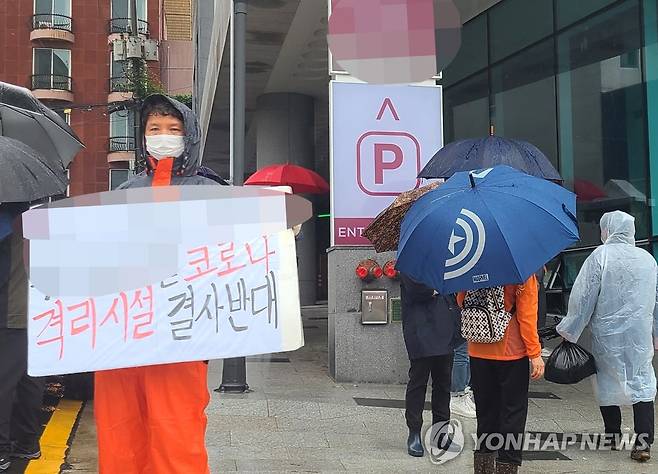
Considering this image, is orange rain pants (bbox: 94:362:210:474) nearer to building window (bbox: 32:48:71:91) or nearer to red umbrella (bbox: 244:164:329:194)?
red umbrella (bbox: 244:164:329:194)

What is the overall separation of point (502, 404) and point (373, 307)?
4269 millimetres

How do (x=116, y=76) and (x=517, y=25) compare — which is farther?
(x=116, y=76)

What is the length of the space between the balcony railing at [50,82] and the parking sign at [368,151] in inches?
1682

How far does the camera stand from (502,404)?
176 inches

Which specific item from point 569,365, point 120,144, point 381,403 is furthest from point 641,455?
point 120,144

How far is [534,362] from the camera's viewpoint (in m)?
4.45

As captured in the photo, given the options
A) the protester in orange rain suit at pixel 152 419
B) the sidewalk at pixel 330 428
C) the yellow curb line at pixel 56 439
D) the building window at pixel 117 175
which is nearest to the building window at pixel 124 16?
the building window at pixel 117 175

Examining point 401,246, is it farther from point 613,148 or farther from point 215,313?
point 613,148

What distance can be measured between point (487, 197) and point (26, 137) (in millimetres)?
3342

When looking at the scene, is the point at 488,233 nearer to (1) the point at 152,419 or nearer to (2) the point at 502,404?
(2) the point at 502,404

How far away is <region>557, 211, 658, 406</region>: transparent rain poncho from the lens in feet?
18.6

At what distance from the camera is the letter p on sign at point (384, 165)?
29.1 ft

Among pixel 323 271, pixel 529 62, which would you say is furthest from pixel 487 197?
pixel 323 271

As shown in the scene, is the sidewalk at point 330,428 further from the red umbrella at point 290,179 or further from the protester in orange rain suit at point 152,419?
the red umbrella at point 290,179
